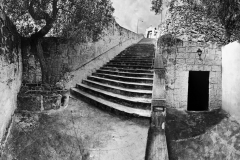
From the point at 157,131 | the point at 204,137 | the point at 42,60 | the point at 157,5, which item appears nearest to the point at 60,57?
the point at 42,60

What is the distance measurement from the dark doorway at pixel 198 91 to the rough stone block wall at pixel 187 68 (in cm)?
89

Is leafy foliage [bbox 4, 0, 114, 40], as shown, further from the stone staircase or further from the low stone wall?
the low stone wall

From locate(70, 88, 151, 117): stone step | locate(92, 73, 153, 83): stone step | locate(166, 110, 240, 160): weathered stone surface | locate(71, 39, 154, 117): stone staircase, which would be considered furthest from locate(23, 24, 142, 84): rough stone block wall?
locate(166, 110, 240, 160): weathered stone surface

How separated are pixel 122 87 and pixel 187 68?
248 cm

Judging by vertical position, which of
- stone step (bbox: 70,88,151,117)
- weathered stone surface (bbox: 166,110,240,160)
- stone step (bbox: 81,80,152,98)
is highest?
stone step (bbox: 81,80,152,98)

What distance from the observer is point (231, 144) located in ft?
14.5

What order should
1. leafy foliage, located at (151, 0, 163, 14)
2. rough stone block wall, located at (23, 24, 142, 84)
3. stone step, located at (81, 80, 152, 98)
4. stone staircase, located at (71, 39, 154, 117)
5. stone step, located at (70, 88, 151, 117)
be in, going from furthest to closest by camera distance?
leafy foliage, located at (151, 0, 163, 14) < rough stone block wall, located at (23, 24, 142, 84) < stone step, located at (81, 80, 152, 98) < stone staircase, located at (71, 39, 154, 117) < stone step, located at (70, 88, 151, 117)

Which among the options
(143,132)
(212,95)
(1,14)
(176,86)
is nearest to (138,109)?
(143,132)

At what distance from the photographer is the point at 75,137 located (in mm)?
3762

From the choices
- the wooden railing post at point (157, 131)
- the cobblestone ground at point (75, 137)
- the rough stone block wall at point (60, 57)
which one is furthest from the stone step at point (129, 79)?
the cobblestone ground at point (75, 137)

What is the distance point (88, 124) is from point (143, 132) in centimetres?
147

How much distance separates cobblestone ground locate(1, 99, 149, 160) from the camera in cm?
322

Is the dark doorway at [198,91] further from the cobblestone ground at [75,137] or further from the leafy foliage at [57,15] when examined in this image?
the leafy foliage at [57,15]

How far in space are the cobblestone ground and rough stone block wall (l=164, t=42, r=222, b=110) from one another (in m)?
2.41
